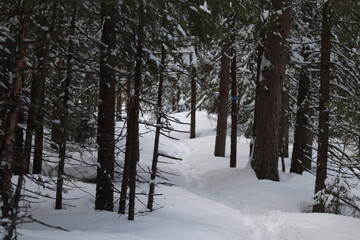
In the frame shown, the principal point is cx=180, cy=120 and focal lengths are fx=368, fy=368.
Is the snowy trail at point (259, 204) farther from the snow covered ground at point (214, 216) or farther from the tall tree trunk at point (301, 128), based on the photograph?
the tall tree trunk at point (301, 128)

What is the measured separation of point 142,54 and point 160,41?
532mm

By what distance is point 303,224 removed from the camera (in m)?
7.35

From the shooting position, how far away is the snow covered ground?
568 centimetres

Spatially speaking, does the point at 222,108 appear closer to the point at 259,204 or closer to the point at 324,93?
the point at 259,204

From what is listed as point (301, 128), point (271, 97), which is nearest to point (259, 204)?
point (271, 97)

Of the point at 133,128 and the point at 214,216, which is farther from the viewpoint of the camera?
the point at 214,216

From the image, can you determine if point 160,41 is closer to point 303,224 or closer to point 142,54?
point 142,54

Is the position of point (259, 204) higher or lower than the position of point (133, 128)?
lower

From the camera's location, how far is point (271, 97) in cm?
1129

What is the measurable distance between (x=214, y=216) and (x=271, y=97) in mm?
4863

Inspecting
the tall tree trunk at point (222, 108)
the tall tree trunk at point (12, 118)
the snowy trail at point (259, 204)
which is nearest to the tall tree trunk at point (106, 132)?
the snowy trail at point (259, 204)

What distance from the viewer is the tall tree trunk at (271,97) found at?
11.1 metres

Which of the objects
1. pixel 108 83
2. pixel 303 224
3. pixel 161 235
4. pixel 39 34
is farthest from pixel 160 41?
pixel 303 224

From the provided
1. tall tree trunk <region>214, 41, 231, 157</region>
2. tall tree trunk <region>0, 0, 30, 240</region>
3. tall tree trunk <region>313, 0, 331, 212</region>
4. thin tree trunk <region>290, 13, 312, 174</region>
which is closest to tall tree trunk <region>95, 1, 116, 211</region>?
tall tree trunk <region>0, 0, 30, 240</region>
